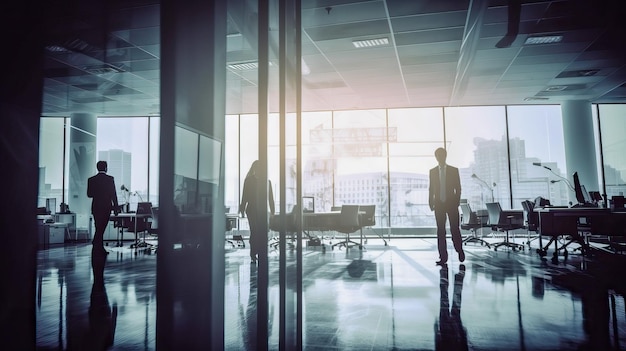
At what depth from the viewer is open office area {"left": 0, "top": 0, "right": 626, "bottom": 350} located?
158cm

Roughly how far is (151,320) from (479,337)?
2194 mm

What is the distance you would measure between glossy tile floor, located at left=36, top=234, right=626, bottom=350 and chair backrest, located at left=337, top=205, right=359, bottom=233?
180cm

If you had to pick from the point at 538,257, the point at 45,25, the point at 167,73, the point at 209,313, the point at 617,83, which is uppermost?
the point at 617,83

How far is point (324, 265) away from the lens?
17.9ft

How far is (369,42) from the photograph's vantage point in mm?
6391

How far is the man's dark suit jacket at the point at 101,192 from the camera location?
5.71 m

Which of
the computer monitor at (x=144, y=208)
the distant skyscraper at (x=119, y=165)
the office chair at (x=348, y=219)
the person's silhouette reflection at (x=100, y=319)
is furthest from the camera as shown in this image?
the distant skyscraper at (x=119, y=165)

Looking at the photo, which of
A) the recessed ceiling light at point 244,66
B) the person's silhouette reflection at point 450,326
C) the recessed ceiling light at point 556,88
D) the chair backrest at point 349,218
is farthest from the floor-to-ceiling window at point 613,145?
the recessed ceiling light at point 244,66

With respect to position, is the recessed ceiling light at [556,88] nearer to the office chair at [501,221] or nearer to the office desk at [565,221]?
the office chair at [501,221]

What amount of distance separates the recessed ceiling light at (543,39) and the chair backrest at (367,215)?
4.15m

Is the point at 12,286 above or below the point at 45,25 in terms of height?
below

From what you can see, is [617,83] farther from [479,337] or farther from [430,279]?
[479,337]

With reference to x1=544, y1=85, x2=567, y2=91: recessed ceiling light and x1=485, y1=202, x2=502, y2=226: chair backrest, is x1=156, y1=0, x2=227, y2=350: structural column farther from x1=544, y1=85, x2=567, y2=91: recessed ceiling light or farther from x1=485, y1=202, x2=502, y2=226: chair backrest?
x1=544, y1=85, x2=567, y2=91: recessed ceiling light

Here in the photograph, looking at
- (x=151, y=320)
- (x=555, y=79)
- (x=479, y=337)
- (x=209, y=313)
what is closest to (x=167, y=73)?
(x=209, y=313)
